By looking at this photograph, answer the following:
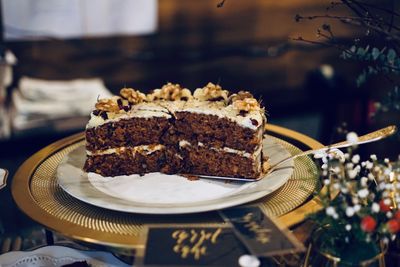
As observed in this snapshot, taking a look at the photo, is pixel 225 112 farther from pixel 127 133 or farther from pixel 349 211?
pixel 349 211

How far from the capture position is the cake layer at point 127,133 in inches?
73.7

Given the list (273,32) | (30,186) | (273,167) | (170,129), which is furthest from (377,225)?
(273,32)

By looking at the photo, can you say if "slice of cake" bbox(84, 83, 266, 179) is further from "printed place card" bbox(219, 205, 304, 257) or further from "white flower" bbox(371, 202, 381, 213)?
"white flower" bbox(371, 202, 381, 213)

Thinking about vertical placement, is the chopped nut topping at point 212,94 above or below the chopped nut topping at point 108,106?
above

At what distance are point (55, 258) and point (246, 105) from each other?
0.80m

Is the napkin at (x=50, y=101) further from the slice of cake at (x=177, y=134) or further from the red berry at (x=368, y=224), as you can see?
the red berry at (x=368, y=224)

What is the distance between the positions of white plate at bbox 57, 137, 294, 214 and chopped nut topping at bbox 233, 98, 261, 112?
21cm

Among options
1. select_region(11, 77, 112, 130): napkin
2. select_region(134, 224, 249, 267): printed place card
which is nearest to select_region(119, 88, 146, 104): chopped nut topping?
select_region(134, 224, 249, 267): printed place card

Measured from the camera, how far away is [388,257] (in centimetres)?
144

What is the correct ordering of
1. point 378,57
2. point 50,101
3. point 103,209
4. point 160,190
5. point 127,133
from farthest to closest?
point 50,101
point 127,133
point 160,190
point 103,209
point 378,57

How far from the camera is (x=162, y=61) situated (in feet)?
14.0

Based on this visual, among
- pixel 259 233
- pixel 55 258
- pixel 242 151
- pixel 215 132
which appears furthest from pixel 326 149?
pixel 55 258

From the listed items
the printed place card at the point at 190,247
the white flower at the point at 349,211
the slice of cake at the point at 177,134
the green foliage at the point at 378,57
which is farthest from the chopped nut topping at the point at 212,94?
the white flower at the point at 349,211

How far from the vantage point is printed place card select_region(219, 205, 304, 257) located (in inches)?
48.3
